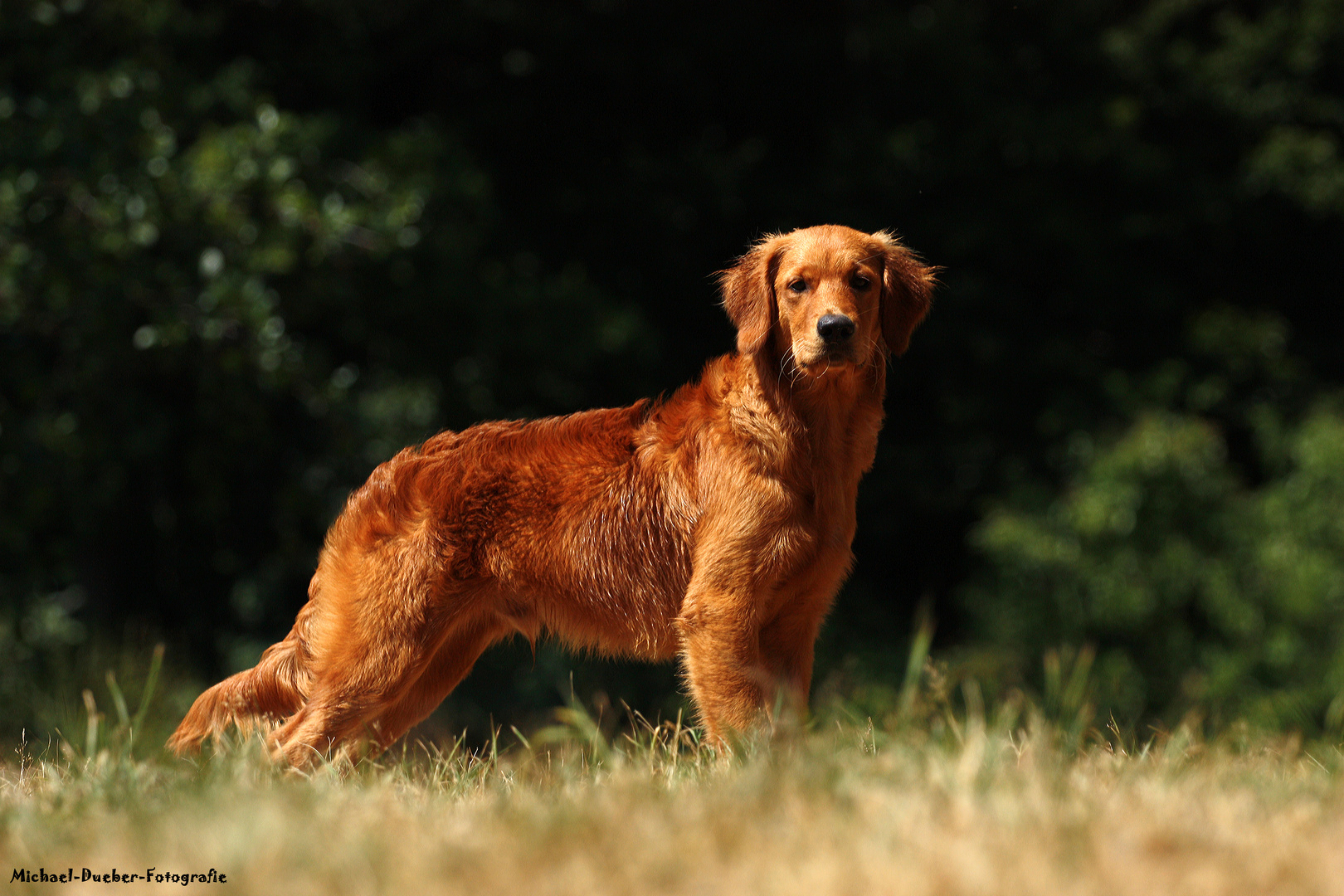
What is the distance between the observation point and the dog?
3785 millimetres

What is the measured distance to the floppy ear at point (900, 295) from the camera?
4.21m

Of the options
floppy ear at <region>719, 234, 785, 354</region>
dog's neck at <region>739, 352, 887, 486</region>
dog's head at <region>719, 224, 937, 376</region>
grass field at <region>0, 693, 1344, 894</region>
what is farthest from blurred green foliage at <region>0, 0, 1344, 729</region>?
grass field at <region>0, 693, 1344, 894</region>

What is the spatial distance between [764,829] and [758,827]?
0.01 meters

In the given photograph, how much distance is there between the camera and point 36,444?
7.35m

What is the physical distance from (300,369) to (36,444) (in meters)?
1.62

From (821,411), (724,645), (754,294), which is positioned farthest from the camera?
(754,294)

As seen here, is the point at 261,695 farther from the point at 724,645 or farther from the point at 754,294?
the point at 754,294

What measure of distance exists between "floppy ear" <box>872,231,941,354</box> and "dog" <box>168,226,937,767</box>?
1 cm

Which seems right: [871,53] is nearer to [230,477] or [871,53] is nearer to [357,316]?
[357,316]

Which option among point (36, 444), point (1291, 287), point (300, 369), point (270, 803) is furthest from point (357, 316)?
point (1291, 287)

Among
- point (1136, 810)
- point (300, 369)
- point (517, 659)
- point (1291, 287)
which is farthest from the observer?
point (1291, 287)

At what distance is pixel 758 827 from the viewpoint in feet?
7.69

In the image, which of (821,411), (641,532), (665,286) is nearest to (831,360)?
(821,411)

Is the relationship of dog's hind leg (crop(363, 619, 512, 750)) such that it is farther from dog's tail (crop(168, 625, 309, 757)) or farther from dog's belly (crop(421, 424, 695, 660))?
Answer: dog's tail (crop(168, 625, 309, 757))
